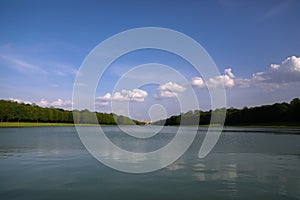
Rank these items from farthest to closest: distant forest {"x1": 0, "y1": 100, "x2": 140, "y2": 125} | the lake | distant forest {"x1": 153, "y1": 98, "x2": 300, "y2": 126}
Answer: distant forest {"x1": 153, "y1": 98, "x2": 300, "y2": 126} < distant forest {"x1": 0, "y1": 100, "x2": 140, "y2": 125} < the lake

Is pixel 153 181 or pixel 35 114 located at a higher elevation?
pixel 35 114

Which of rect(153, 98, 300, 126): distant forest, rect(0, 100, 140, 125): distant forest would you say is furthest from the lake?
rect(153, 98, 300, 126): distant forest

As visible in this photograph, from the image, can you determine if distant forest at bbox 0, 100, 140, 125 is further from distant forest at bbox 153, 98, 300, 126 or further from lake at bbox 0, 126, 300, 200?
lake at bbox 0, 126, 300, 200

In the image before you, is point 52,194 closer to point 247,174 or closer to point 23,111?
point 247,174

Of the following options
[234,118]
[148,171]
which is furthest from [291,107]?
[148,171]

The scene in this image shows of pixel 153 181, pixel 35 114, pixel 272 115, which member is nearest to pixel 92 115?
pixel 35 114

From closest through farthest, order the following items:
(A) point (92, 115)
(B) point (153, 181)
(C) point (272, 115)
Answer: (B) point (153, 181)
(C) point (272, 115)
(A) point (92, 115)

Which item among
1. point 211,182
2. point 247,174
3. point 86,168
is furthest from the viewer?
point 86,168

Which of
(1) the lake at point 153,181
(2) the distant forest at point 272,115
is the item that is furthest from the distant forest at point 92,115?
(1) the lake at point 153,181

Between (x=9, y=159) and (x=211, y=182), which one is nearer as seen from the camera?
(x=211, y=182)

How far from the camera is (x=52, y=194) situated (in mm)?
12453

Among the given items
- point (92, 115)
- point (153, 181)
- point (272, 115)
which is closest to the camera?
point (153, 181)

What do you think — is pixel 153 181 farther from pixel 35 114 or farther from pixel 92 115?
A: pixel 92 115

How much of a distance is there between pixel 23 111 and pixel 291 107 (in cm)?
11660
